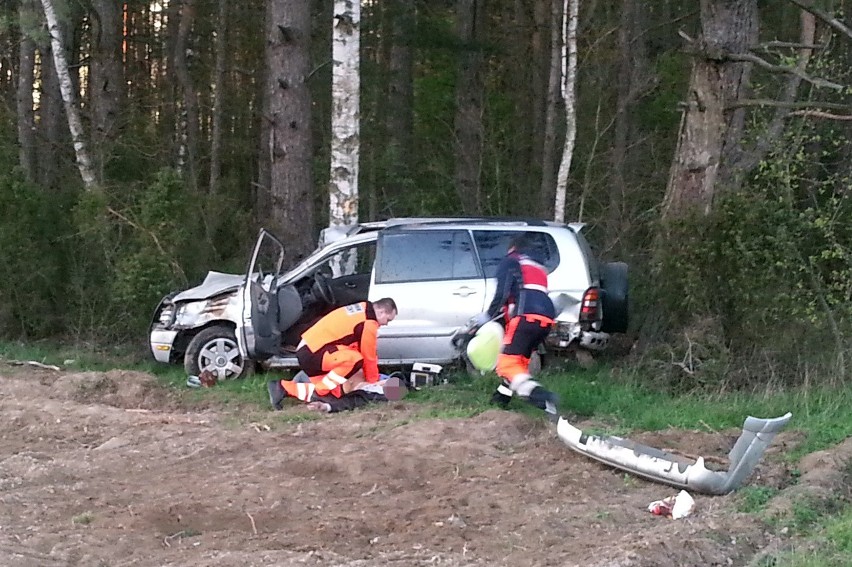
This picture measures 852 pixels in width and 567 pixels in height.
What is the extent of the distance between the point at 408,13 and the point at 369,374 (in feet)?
40.6

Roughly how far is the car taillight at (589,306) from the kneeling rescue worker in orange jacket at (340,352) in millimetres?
2257

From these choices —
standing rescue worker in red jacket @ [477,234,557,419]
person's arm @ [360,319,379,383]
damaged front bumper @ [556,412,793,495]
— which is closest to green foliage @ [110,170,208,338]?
person's arm @ [360,319,379,383]

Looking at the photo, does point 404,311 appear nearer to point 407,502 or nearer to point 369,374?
point 369,374

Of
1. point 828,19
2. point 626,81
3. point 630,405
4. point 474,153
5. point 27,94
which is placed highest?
point 828,19

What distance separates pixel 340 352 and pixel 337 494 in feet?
8.52

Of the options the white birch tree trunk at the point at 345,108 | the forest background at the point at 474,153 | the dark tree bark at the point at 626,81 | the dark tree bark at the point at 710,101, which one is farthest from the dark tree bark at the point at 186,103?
the dark tree bark at the point at 710,101

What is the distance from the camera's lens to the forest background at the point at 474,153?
9.85 metres

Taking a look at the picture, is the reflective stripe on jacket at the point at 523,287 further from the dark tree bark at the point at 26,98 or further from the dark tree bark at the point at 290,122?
the dark tree bark at the point at 26,98

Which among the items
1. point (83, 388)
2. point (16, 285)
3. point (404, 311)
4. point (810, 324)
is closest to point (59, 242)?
point (16, 285)

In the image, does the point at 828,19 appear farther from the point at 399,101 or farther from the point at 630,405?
the point at 399,101

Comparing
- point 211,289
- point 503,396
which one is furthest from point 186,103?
point 503,396

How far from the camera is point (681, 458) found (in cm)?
729

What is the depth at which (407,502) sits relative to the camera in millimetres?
6523

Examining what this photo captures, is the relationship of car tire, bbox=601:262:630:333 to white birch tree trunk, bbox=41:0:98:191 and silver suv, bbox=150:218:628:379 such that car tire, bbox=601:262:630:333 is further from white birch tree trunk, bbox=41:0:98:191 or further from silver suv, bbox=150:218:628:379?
white birch tree trunk, bbox=41:0:98:191
